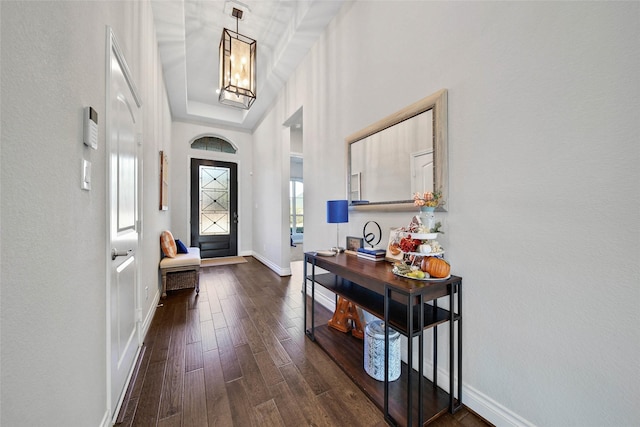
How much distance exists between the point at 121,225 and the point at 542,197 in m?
2.35

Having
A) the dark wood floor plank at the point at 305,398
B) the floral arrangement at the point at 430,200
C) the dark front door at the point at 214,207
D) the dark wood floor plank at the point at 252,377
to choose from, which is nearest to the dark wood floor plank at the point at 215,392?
the dark wood floor plank at the point at 252,377

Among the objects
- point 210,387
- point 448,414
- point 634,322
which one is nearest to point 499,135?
point 634,322

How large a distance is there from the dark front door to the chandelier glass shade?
3.37 m

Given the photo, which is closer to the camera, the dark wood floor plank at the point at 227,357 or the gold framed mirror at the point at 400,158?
the gold framed mirror at the point at 400,158

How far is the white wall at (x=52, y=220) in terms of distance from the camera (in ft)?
1.98

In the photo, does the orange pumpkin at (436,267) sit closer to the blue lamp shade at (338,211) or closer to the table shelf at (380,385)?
the table shelf at (380,385)

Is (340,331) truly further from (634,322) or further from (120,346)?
(634,322)

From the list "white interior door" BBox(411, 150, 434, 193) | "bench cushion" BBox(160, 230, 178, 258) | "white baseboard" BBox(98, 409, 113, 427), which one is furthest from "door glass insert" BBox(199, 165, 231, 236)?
"white interior door" BBox(411, 150, 434, 193)

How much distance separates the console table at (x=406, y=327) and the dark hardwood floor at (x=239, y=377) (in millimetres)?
80

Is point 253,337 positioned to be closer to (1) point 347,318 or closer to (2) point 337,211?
(1) point 347,318

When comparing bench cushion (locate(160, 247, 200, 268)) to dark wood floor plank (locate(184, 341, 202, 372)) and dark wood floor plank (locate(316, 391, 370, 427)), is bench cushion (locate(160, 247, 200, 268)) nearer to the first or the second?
dark wood floor plank (locate(184, 341, 202, 372))

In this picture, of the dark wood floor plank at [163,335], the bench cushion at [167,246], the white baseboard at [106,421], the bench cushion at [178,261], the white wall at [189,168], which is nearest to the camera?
the white baseboard at [106,421]

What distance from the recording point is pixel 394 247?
1809 mm

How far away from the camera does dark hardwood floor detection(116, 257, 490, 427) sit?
4.50 ft
